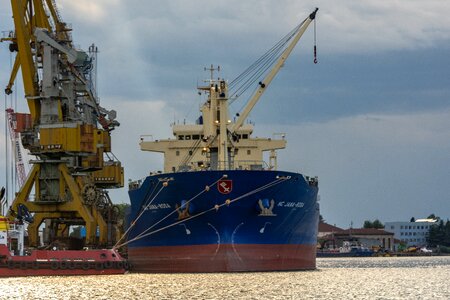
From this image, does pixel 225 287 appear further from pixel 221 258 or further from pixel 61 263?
pixel 61 263

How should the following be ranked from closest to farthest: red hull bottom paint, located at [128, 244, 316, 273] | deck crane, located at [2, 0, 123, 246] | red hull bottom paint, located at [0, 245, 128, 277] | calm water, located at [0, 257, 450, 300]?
calm water, located at [0, 257, 450, 300]
red hull bottom paint, located at [128, 244, 316, 273]
red hull bottom paint, located at [0, 245, 128, 277]
deck crane, located at [2, 0, 123, 246]

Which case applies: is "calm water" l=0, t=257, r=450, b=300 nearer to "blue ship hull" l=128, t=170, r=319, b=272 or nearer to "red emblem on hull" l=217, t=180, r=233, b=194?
"blue ship hull" l=128, t=170, r=319, b=272

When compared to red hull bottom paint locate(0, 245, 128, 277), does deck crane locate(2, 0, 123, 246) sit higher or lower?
higher

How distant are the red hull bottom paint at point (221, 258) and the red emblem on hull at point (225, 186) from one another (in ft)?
9.84

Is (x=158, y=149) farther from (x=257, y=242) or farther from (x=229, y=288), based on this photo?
(x=229, y=288)

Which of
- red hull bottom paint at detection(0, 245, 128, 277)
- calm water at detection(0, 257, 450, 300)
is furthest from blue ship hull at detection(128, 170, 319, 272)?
red hull bottom paint at detection(0, 245, 128, 277)

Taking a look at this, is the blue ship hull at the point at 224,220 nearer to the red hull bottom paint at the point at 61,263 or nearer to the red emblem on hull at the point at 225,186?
the red emblem on hull at the point at 225,186

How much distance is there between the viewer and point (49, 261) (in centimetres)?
6172

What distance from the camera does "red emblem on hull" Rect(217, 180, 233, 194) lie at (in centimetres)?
5797

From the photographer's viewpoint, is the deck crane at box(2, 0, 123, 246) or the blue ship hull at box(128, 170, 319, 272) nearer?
the blue ship hull at box(128, 170, 319, 272)

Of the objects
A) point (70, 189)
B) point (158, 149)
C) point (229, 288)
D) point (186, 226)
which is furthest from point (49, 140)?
point (229, 288)

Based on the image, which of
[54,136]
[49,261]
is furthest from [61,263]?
[54,136]

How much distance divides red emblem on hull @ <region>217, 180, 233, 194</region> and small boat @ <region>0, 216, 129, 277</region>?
959 cm

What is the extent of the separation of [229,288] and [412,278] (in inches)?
740
